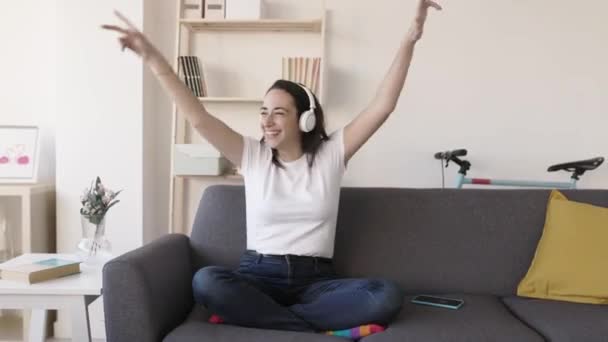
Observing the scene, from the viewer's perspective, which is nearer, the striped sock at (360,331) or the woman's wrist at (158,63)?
the striped sock at (360,331)

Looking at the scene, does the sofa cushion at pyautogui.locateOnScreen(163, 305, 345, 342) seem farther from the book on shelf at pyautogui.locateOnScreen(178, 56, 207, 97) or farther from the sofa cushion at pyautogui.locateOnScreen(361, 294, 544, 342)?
the book on shelf at pyautogui.locateOnScreen(178, 56, 207, 97)

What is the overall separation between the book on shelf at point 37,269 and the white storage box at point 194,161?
1026mm

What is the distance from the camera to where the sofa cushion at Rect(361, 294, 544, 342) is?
54.1 inches

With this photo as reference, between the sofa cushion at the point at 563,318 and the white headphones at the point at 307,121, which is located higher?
the white headphones at the point at 307,121

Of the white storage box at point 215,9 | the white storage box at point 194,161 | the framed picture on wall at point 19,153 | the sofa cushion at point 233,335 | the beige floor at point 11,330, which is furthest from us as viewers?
the white storage box at point 215,9

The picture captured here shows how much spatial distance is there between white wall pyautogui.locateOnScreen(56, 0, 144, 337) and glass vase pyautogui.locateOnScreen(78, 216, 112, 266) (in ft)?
2.50

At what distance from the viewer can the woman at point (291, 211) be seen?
145cm

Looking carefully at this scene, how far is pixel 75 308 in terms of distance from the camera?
59.8 inches

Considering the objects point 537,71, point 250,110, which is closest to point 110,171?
point 250,110

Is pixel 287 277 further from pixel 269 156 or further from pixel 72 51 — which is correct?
pixel 72 51

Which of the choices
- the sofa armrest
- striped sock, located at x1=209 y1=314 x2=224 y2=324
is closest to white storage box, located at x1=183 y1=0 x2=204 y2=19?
the sofa armrest

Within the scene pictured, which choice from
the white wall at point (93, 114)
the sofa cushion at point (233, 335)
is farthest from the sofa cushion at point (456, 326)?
the white wall at point (93, 114)

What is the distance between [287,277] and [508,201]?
91 centimetres

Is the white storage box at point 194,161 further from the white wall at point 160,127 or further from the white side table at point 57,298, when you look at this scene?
the white side table at point 57,298
